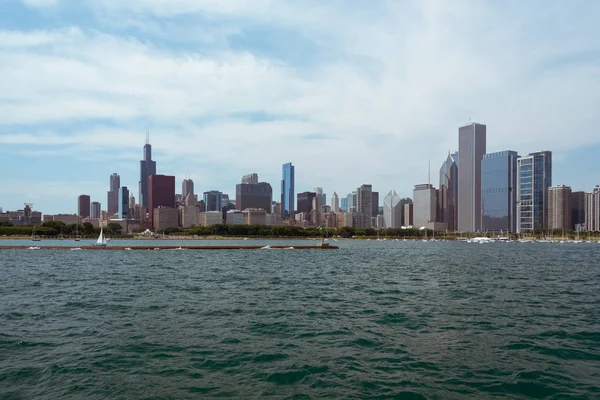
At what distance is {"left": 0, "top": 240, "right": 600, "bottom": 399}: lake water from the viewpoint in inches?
705

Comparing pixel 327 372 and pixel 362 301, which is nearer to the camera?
pixel 327 372

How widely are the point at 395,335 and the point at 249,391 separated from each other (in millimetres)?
11251

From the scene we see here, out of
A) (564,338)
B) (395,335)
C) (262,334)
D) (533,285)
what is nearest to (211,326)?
(262,334)

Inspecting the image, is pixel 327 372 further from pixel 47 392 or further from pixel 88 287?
pixel 88 287

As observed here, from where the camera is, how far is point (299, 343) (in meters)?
24.3

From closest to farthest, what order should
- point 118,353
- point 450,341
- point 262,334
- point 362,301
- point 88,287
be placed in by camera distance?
point 118,353 < point 450,341 < point 262,334 < point 362,301 < point 88,287

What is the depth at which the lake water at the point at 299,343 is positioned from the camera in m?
17.9

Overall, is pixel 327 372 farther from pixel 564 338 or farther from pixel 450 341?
pixel 564 338

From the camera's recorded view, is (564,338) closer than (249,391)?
No

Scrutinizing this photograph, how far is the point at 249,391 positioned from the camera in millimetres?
17344

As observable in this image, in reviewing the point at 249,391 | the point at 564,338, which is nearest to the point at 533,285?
the point at 564,338

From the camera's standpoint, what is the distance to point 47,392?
55.9 ft

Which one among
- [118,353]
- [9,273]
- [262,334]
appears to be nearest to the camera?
[118,353]

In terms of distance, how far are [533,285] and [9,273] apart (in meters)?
65.3
